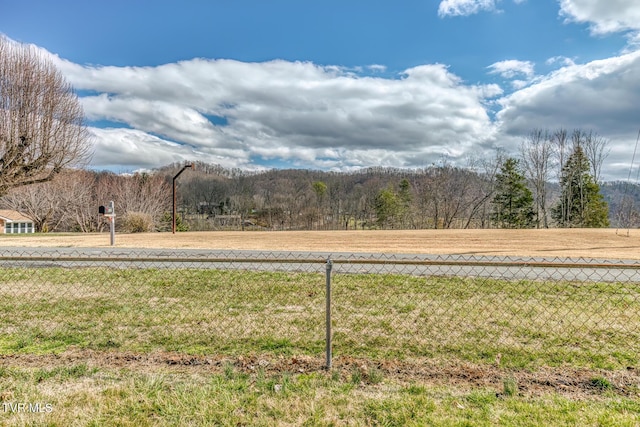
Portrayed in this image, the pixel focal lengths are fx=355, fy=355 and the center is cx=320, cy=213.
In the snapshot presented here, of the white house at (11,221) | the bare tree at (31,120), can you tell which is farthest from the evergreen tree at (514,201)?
the white house at (11,221)

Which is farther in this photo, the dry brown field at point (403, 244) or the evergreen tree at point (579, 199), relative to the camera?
the evergreen tree at point (579, 199)

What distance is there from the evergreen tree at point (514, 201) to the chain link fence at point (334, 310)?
32.8 m

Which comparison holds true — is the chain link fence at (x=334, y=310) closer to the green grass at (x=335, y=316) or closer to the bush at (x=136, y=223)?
the green grass at (x=335, y=316)

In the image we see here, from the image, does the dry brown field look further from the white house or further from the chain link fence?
the white house

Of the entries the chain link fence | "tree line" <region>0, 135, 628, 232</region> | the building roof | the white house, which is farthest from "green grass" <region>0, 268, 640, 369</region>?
the white house

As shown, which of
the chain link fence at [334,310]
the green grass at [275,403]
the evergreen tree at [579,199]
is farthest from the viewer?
the evergreen tree at [579,199]

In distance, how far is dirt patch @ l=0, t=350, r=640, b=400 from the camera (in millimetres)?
3230

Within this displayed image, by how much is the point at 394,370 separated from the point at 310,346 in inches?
44.7

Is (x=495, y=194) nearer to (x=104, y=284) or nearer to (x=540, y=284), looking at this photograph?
(x=540, y=284)

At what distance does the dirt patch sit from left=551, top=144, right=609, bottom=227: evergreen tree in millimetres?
40416

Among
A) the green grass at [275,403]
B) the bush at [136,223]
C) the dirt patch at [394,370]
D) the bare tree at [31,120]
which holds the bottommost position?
the dirt patch at [394,370]

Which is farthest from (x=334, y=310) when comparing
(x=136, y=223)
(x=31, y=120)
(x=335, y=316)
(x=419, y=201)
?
(x=419, y=201)

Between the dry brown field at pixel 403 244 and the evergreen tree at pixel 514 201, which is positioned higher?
the evergreen tree at pixel 514 201

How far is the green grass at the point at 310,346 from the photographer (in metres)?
2.71
